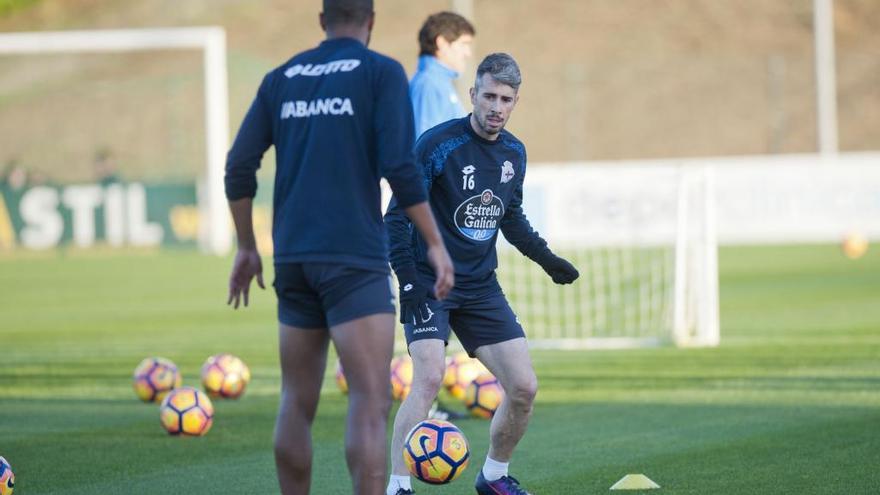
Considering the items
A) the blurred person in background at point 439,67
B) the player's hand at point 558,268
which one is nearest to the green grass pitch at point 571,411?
the player's hand at point 558,268

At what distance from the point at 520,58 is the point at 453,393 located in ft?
173

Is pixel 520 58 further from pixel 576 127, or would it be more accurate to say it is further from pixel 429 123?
pixel 429 123

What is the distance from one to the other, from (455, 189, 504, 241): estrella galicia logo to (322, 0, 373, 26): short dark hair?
162 centimetres

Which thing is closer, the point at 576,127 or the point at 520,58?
the point at 576,127

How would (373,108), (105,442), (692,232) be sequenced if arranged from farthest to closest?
(692,232)
(105,442)
(373,108)

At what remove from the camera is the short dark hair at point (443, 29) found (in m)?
9.52

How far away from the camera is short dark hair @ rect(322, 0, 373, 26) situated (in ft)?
18.0

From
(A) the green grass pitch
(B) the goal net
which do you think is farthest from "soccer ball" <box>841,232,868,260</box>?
(A) the green grass pitch

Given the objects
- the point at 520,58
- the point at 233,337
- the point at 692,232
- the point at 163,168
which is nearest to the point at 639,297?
the point at 692,232

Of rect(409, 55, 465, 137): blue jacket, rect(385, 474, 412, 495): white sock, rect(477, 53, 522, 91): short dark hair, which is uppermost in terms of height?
rect(409, 55, 465, 137): blue jacket

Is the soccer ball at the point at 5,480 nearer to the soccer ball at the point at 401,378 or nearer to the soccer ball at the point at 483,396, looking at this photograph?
the soccer ball at the point at 483,396

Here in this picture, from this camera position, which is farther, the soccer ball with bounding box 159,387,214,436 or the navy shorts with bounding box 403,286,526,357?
the soccer ball with bounding box 159,387,214,436

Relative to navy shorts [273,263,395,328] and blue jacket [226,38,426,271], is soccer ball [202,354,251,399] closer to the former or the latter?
navy shorts [273,263,395,328]

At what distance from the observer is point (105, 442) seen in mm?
9234
